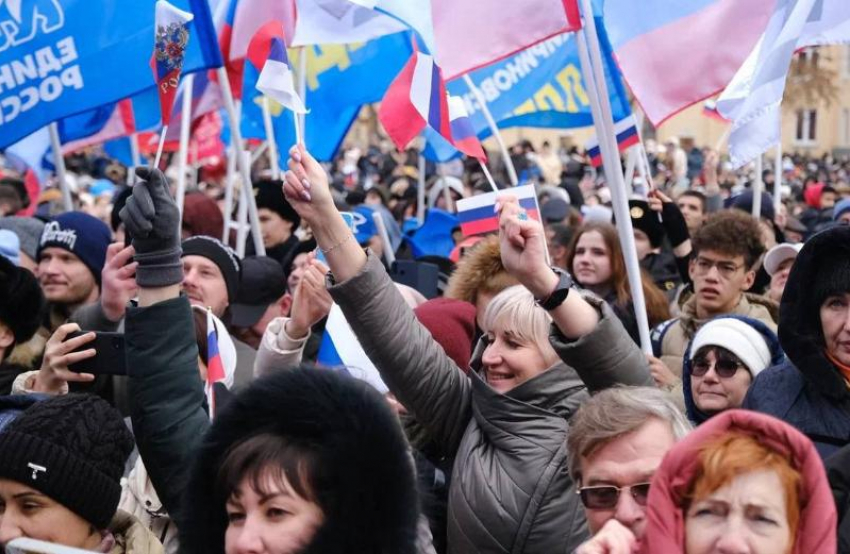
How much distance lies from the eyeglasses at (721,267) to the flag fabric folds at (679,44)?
57 centimetres

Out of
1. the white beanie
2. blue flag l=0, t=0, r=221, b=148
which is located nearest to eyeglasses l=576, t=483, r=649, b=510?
the white beanie

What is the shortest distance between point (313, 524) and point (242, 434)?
0.22 metres

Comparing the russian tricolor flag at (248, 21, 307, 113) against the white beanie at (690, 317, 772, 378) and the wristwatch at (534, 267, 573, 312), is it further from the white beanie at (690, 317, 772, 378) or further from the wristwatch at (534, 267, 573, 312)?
the wristwatch at (534, 267, 573, 312)

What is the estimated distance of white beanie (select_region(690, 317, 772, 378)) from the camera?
4.16m

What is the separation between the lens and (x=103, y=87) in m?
6.37

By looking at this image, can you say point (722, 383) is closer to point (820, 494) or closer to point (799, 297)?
point (799, 297)

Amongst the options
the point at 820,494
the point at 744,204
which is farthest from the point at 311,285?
the point at 744,204

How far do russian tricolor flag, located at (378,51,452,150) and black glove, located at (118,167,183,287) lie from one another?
1937 mm

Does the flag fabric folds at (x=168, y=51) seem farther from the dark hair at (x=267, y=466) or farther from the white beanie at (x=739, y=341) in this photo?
the dark hair at (x=267, y=466)

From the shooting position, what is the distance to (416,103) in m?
5.02

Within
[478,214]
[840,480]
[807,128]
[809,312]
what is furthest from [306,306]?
[807,128]

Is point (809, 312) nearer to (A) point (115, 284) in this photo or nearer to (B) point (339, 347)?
(B) point (339, 347)

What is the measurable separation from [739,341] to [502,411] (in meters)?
0.90

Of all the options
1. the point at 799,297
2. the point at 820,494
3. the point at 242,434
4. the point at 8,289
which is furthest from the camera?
the point at 8,289
